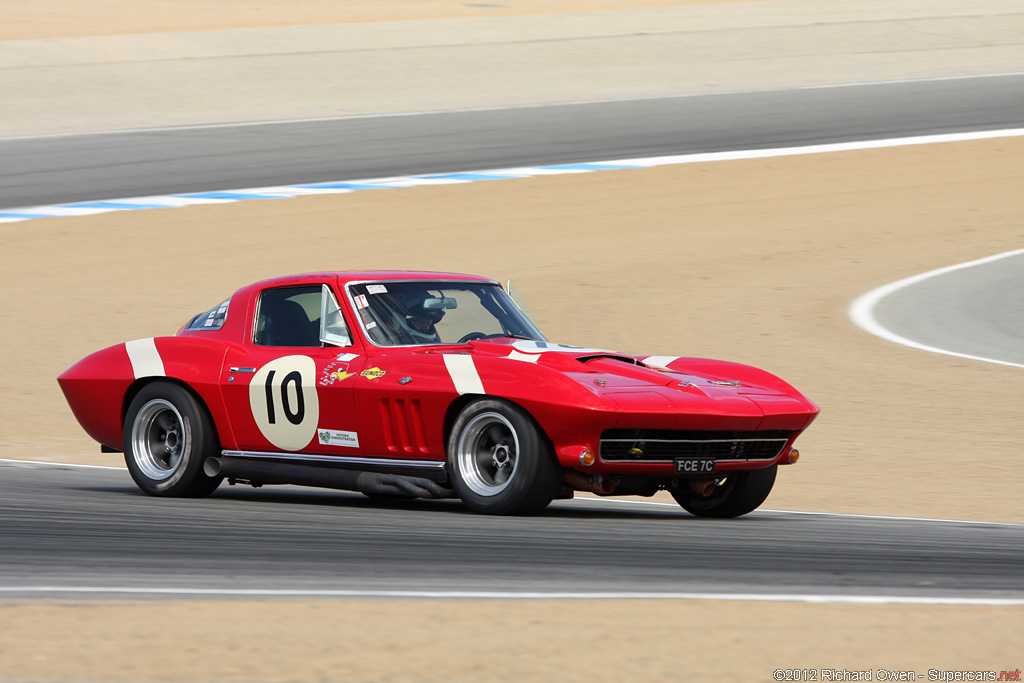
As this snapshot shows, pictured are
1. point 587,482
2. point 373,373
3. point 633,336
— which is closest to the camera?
point 587,482

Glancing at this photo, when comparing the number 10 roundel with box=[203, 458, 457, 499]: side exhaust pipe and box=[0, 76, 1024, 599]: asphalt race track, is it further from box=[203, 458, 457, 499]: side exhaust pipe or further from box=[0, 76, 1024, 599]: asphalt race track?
box=[0, 76, 1024, 599]: asphalt race track

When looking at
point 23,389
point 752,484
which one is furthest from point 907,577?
point 23,389

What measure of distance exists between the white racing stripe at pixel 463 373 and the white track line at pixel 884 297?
8.26m

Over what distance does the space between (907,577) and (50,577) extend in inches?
131

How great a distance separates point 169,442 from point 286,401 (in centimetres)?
95

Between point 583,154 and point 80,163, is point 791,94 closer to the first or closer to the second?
point 583,154

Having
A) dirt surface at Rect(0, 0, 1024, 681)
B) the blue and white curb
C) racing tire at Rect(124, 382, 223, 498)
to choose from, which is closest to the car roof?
racing tire at Rect(124, 382, 223, 498)

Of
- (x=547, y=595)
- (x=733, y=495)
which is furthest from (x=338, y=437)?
(x=547, y=595)

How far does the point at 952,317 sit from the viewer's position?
17.1 metres

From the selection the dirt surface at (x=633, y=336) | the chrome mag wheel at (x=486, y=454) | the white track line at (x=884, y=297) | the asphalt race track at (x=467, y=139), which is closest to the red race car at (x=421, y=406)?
the chrome mag wheel at (x=486, y=454)

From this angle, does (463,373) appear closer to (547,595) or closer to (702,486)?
(702,486)

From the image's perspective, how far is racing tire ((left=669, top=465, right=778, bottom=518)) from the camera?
28.4 feet

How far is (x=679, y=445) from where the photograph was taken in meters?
7.98

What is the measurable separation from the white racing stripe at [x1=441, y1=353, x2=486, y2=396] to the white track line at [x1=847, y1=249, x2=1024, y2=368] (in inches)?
325
